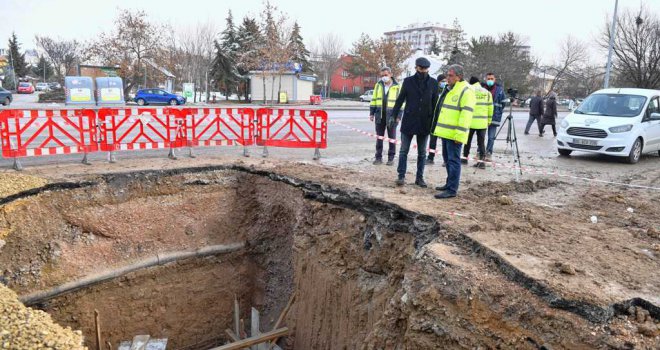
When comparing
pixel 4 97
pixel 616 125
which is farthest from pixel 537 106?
pixel 4 97

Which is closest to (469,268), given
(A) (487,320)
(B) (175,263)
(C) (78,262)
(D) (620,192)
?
(A) (487,320)

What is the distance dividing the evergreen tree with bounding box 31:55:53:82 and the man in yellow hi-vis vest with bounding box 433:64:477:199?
7963 cm

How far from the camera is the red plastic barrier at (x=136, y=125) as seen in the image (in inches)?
328

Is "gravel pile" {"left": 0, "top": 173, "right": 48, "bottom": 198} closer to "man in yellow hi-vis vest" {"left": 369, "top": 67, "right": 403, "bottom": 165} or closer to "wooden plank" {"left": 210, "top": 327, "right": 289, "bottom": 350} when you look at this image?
"wooden plank" {"left": 210, "top": 327, "right": 289, "bottom": 350}

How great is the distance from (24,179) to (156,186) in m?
1.95

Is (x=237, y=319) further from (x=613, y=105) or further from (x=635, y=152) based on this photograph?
(x=613, y=105)

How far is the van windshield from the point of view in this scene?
436 inches

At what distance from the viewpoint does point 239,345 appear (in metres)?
6.57

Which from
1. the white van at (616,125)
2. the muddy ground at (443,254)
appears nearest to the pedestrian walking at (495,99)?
the muddy ground at (443,254)

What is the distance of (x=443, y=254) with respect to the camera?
449 cm

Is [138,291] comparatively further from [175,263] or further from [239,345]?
[239,345]

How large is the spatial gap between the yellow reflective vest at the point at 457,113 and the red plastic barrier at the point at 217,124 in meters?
4.76

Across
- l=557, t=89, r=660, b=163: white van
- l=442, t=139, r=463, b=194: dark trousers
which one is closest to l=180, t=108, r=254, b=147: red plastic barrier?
l=442, t=139, r=463, b=194: dark trousers

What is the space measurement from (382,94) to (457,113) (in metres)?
2.79
